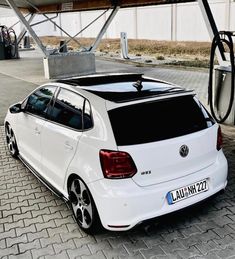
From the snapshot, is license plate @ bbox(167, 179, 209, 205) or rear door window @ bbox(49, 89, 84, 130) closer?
license plate @ bbox(167, 179, 209, 205)

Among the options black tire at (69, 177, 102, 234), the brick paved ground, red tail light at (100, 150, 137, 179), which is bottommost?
the brick paved ground

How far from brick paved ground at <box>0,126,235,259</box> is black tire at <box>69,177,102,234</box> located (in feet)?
0.34

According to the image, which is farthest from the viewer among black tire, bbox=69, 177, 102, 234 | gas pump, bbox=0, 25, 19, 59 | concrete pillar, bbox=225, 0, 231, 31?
concrete pillar, bbox=225, 0, 231, 31

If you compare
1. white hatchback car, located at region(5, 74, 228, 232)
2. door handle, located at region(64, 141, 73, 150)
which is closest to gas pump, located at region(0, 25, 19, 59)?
A: white hatchback car, located at region(5, 74, 228, 232)

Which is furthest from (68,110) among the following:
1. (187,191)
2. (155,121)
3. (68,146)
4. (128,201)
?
(187,191)

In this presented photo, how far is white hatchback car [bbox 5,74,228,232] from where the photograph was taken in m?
3.38

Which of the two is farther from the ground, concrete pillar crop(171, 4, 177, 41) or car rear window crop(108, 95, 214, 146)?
concrete pillar crop(171, 4, 177, 41)

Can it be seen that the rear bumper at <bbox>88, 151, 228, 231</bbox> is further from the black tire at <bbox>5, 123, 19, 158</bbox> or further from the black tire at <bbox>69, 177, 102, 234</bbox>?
the black tire at <bbox>5, 123, 19, 158</bbox>

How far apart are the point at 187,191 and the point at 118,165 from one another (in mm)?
766

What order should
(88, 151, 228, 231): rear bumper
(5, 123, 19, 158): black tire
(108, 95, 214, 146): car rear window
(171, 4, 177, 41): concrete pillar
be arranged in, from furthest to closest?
(171, 4, 177, 41): concrete pillar < (5, 123, 19, 158): black tire < (108, 95, 214, 146): car rear window < (88, 151, 228, 231): rear bumper

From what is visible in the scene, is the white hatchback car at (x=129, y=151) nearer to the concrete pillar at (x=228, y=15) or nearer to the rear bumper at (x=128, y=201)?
the rear bumper at (x=128, y=201)

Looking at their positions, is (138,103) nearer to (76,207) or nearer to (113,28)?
(76,207)

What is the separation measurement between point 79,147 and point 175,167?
3.18 ft

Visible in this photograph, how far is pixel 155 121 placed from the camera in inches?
142
